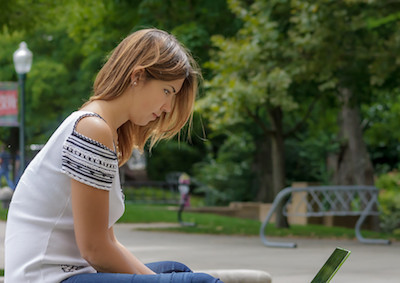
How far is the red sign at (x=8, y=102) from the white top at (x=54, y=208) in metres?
14.6

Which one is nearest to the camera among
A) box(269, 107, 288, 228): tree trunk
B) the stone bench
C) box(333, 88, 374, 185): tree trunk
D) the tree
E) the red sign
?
the stone bench

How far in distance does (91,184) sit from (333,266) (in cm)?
87

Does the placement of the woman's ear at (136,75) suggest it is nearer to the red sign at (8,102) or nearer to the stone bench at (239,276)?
the stone bench at (239,276)

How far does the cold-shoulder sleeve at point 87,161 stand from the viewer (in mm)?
2299

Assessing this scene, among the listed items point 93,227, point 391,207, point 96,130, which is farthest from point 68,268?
point 391,207

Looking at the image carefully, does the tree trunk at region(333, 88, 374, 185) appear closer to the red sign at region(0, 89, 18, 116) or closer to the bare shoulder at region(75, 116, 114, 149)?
the red sign at region(0, 89, 18, 116)

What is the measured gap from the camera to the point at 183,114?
2.73 meters

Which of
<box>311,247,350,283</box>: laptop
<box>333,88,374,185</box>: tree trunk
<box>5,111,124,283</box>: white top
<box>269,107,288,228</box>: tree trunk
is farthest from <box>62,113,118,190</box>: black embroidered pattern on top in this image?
<box>333,88,374,185</box>: tree trunk

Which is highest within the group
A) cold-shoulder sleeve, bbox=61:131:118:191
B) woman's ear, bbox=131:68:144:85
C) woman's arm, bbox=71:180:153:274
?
woman's ear, bbox=131:68:144:85

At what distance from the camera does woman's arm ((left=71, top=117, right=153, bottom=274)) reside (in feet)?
7.52

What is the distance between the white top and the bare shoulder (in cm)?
2

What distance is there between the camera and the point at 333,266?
8.36ft

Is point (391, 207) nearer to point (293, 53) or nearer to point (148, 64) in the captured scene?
point (293, 53)

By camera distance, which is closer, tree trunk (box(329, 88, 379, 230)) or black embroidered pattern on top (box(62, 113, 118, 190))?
black embroidered pattern on top (box(62, 113, 118, 190))
